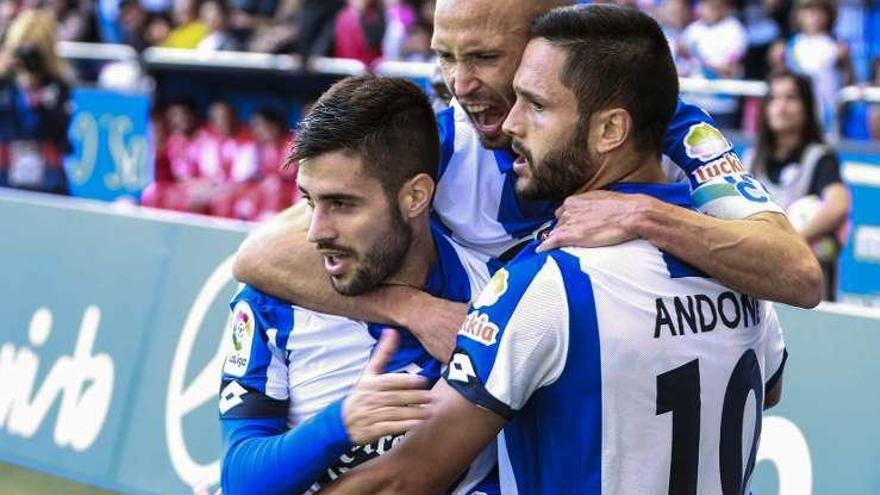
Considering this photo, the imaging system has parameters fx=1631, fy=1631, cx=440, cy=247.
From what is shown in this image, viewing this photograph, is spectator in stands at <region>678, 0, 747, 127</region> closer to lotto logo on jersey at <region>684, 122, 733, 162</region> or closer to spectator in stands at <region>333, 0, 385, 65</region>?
spectator in stands at <region>333, 0, 385, 65</region>

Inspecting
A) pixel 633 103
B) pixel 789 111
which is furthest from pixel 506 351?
pixel 789 111

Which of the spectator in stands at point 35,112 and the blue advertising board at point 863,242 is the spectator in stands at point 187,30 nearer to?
the spectator in stands at point 35,112

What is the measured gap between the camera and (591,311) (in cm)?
321

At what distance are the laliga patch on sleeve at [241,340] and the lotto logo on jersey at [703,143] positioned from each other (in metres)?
1.08

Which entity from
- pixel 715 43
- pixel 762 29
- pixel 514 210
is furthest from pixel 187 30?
pixel 514 210

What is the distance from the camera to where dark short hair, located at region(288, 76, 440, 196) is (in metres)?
3.57

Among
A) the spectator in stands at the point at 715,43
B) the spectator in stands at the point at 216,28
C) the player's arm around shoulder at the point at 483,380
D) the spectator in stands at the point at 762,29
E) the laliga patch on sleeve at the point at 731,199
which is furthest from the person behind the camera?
the spectator in stands at the point at 216,28

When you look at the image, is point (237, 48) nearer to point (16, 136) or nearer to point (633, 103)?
point (16, 136)

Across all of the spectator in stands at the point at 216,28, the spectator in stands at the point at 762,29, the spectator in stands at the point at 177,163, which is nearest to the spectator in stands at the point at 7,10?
the spectator in stands at the point at 216,28

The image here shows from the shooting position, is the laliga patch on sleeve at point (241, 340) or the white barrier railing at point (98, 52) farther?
the white barrier railing at point (98, 52)

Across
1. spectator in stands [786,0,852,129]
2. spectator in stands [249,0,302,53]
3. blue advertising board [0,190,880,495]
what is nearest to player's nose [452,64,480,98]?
blue advertising board [0,190,880,495]

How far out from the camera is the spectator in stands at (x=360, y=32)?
14.5 m

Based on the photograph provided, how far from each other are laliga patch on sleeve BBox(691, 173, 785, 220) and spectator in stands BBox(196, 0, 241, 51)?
12472 mm

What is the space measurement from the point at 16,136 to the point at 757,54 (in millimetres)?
6256
